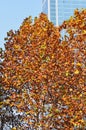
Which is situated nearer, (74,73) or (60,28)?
(74,73)

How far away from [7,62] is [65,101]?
14.7 ft

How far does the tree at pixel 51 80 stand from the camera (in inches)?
754

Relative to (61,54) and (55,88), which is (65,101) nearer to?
(55,88)

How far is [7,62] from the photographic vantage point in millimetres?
22359

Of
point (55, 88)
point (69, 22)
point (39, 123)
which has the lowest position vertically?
point (39, 123)

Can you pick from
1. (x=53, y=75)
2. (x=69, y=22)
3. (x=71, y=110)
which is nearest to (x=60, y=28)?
(x=69, y=22)

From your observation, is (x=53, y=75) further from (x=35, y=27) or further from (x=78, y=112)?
(x=35, y=27)

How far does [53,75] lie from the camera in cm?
1964

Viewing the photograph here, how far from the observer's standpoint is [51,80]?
19609 millimetres

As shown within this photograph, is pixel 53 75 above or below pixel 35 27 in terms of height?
below

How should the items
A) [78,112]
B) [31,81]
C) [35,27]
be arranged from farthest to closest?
[35,27], [31,81], [78,112]

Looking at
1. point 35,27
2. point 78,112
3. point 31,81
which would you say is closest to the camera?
point 78,112

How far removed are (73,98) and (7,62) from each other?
15.6ft

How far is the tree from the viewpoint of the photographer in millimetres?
19156
